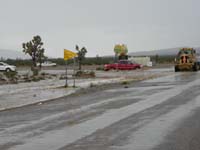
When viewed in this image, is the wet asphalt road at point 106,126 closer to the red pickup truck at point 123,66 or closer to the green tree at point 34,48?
the green tree at point 34,48

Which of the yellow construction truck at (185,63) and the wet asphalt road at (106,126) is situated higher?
the yellow construction truck at (185,63)

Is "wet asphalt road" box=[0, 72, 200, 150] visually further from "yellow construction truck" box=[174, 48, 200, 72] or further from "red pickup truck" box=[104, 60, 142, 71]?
"red pickup truck" box=[104, 60, 142, 71]

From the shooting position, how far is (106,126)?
1311 centimetres

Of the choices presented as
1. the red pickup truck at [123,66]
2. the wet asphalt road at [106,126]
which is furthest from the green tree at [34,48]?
the wet asphalt road at [106,126]

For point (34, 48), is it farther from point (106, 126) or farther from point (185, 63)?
point (106, 126)

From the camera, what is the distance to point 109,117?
15.2m

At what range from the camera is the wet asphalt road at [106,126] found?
413 inches

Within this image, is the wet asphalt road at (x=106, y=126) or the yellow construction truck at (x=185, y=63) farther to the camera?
the yellow construction truck at (x=185, y=63)

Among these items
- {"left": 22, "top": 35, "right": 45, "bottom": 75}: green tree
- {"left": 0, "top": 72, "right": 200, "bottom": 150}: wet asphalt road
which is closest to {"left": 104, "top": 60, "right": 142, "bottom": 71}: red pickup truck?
{"left": 22, "top": 35, "right": 45, "bottom": 75}: green tree

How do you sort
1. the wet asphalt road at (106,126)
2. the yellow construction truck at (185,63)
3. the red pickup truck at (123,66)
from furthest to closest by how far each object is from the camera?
the red pickup truck at (123,66) → the yellow construction truck at (185,63) → the wet asphalt road at (106,126)

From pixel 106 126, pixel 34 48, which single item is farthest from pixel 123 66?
pixel 106 126

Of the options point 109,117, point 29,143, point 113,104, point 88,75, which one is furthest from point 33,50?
point 29,143

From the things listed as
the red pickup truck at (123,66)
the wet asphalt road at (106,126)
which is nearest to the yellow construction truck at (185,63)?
the red pickup truck at (123,66)

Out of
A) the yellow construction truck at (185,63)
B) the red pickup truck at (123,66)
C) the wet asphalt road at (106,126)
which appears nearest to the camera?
the wet asphalt road at (106,126)
